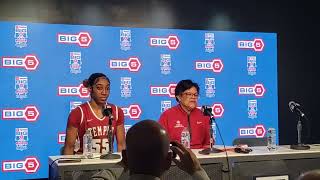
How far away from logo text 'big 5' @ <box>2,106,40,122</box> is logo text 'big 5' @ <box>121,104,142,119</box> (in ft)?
3.18

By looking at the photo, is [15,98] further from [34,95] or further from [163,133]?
[163,133]

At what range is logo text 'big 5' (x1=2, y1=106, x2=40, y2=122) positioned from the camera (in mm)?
4473

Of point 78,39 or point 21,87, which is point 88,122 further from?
point 78,39

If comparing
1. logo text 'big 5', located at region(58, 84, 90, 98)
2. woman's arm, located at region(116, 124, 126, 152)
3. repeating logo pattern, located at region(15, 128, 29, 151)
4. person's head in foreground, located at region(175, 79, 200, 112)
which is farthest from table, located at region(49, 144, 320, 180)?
logo text 'big 5', located at region(58, 84, 90, 98)

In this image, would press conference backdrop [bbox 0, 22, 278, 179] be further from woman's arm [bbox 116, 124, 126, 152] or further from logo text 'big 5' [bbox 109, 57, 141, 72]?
woman's arm [bbox 116, 124, 126, 152]

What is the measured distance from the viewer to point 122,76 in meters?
4.93

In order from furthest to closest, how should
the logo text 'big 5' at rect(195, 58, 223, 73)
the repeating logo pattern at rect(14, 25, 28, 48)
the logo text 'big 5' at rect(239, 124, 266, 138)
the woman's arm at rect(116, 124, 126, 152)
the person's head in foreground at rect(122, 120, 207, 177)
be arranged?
the logo text 'big 5' at rect(239, 124, 266, 138) < the logo text 'big 5' at rect(195, 58, 223, 73) < the repeating logo pattern at rect(14, 25, 28, 48) < the woman's arm at rect(116, 124, 126, 152) < the person's head in foreground at rect(122, 120, 207, 177)

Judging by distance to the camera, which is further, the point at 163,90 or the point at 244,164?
the point at 163,90

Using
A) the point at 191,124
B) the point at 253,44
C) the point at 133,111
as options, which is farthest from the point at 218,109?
the point at 191,124

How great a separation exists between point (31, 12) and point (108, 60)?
3.14 feet

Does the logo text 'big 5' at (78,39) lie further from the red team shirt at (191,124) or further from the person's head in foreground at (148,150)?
the person's head in foreground at (148,150)

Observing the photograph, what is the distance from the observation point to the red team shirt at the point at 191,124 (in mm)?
3809

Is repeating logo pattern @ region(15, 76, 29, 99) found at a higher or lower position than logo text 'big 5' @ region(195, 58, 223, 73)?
lower

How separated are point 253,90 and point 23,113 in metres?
2.73
